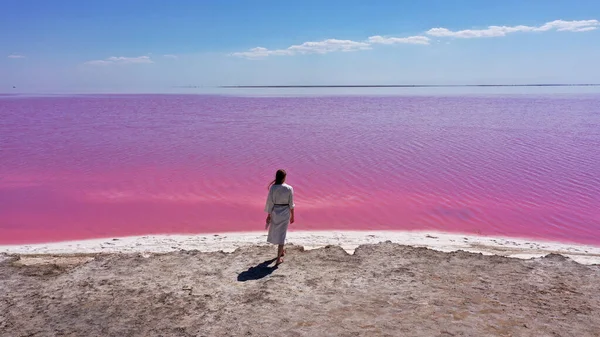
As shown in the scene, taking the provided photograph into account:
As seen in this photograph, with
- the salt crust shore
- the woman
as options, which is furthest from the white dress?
the salt crust shore

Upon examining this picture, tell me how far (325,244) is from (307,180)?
18.5 feet

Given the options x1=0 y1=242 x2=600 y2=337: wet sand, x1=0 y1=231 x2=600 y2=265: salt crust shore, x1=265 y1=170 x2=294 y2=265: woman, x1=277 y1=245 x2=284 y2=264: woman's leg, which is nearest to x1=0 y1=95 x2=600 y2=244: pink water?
x1=0 y1=231 x2=600 y2=265: salt crust shore

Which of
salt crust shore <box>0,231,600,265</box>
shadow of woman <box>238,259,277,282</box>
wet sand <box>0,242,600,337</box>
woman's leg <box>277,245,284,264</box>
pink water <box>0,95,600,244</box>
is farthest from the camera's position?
pink water <box>0,95,600,244</box>

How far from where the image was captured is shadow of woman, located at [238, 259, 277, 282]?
683cm

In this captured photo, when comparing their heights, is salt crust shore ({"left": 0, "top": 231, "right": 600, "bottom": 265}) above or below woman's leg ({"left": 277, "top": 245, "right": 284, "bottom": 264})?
below

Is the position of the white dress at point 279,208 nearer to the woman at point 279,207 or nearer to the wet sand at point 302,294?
the woman at point 279,207

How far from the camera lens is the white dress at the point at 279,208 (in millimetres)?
7095

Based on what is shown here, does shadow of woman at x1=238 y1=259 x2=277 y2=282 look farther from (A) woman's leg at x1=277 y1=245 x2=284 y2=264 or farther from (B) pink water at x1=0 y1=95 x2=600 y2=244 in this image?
(B) pink water at x1=0 y1=95 x2=600 y2=244

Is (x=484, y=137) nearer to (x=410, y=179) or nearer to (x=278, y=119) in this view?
(x=410, y=179)

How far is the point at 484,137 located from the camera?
23203 mm

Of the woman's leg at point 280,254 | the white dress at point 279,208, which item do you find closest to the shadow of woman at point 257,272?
the woman's leg at point 280,254

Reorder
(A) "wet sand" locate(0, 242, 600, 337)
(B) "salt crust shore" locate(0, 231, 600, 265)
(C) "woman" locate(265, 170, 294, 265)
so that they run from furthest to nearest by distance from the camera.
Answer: (B) "salt crust shore" locate(0, 231, 600, 265), (C) "woman" locate(265, 170, 294, 265), (A) "wet sand" locate(0, 242, 600, 337)

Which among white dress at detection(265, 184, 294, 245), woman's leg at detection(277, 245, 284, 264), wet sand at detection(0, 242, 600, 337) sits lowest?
wet sand at detection(0, 242, 600, 337)

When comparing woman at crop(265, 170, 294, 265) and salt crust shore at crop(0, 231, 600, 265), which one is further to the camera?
salt crust shore at crop(0, 231, 600, 265)
